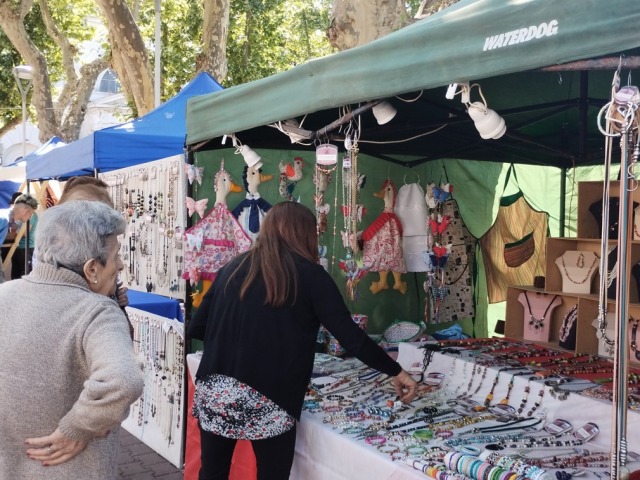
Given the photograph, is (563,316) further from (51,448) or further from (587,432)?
(51,448)

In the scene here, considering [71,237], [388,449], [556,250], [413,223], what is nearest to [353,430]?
[388,449]

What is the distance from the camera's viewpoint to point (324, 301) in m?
2.38

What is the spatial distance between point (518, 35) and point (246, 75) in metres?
14.1

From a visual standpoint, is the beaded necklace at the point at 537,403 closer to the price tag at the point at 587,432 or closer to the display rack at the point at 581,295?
the price tag at the point at 587,432

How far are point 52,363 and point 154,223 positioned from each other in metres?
3.04

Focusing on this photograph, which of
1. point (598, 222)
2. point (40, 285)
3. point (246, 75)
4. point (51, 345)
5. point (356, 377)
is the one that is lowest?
point (356, 377)

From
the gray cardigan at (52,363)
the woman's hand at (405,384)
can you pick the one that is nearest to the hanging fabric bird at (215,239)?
the woman's hand at (405,384)

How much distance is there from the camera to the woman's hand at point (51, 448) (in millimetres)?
1579

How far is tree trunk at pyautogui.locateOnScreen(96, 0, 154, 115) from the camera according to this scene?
10258mm

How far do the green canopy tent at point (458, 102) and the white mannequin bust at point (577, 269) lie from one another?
27.3 inches

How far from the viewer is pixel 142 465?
4.14 m

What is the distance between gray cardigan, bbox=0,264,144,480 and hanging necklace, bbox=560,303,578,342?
3.05 meters

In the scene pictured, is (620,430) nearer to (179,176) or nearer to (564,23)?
(564,23)

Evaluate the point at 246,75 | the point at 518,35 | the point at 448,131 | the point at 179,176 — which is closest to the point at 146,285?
the point at 179,176
